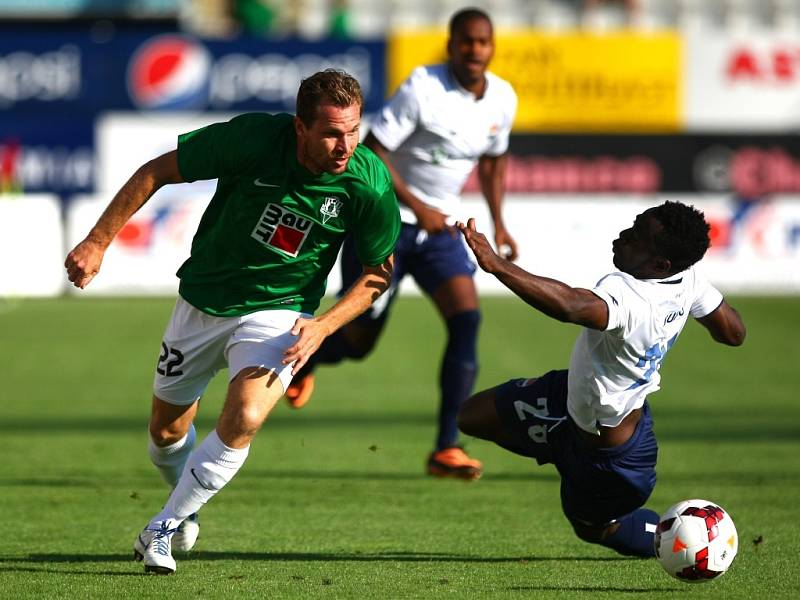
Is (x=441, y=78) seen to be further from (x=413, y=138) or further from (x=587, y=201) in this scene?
(x=587, y=201)

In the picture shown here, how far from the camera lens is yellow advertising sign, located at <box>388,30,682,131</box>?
25078 mm

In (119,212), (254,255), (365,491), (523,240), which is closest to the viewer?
(119,212)

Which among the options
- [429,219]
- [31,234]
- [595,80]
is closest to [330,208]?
[429,219]

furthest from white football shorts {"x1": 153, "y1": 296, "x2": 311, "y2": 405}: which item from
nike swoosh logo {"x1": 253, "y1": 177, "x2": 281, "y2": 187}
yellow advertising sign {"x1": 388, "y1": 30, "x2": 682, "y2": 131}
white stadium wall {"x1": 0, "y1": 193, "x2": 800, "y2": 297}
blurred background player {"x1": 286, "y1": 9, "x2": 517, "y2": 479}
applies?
yellow advertising sign {"x1": 388, "y1": 30, "x2": 682, "y2": 131}

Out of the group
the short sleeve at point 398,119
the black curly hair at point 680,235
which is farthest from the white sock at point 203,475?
the short sleeve at point 398,119

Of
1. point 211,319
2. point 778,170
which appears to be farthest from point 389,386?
point 778,170

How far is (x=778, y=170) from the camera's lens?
77.5 feet

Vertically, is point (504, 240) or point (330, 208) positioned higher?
point (330, 208)

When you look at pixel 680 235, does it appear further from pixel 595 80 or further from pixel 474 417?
pixel 595 80

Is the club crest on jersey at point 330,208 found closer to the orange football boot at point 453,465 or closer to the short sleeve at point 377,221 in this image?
the short sleeve at point 377,221

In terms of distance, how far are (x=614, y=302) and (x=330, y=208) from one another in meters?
1.19

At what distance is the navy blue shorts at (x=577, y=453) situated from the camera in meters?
5.72

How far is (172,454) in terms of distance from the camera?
246 inches

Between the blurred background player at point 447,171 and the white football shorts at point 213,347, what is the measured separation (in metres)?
2.24
